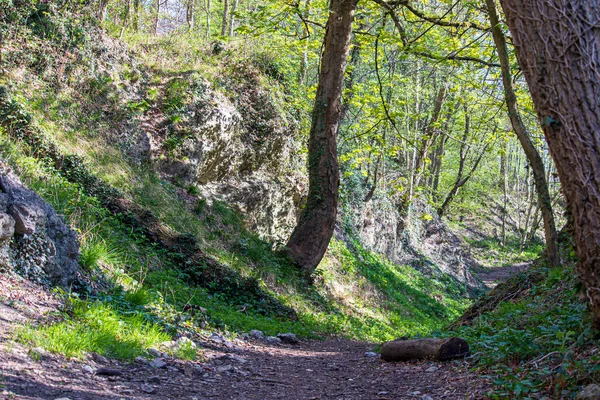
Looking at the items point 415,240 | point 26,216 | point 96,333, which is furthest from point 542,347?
point 415,240

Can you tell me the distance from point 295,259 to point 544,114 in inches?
318

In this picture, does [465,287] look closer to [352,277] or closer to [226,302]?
[352,277]

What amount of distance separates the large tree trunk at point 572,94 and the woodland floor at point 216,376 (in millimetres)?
1545

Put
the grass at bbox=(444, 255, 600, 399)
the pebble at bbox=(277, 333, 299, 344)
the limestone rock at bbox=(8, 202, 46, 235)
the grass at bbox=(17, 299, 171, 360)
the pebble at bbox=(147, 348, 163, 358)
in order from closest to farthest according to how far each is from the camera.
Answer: the grass at bbox=(444, 255, 600, 399) → the grass at bbox=(17, 299, 171, 360) → the pebble at bbox=(147, 348, 163, 358) → the limestone rock at bbox=(8, 202, 46, 235) → the pebble at bbox=(277, 333, 299, 344)

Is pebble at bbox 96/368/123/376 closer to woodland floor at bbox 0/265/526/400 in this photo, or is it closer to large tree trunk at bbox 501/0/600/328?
woodland floor at bbox 0/265/526/400

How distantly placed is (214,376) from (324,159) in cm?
680

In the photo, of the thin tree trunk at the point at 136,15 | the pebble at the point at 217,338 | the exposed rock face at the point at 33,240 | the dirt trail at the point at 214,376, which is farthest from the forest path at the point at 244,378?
the thin tree trunk at the point at 136,15

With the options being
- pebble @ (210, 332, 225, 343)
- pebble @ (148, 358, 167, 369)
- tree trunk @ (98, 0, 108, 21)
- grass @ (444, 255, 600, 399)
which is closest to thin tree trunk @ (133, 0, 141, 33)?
tree trunk @ (98, 0, 108, 21)

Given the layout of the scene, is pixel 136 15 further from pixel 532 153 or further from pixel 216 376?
pixel 216 376

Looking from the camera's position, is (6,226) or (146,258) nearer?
(6,226)

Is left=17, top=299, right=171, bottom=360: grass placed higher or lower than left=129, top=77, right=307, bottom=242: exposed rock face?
lower

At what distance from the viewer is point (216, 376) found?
189 inches

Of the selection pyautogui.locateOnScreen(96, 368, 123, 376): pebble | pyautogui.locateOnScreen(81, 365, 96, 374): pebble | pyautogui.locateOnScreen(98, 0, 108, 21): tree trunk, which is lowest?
pyautogui.locateOnScreen(96, 368, 123, 376): pebble

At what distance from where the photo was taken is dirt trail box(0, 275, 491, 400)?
345 cm
